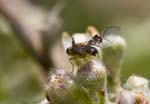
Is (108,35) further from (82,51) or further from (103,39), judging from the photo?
(82,51)

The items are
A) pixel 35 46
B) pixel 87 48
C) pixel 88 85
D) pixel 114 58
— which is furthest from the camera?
pixel 35 46

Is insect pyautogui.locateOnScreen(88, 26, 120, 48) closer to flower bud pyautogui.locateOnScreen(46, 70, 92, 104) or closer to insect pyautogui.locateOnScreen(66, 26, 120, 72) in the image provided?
insect pyautogui.locateOnScreen(66, 26, 120, 72)

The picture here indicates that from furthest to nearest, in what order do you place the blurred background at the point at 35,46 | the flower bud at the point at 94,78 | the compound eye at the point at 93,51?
the blurred background at the point at 35,46 < the compound eye at the point at 93,51 < the flower bud at the point at 94,78

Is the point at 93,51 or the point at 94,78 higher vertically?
the point at 93,51

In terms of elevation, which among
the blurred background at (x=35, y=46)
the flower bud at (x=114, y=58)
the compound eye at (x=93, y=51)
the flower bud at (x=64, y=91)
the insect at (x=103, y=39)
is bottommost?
the flower bud at (x=64, y=91)

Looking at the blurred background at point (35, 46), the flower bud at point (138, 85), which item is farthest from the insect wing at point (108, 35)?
the blurred background at point (35, 46)

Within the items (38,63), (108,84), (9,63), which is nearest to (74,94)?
(108,84)

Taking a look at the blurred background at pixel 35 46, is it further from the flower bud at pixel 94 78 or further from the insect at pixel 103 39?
the flower bud at pixel 94 78

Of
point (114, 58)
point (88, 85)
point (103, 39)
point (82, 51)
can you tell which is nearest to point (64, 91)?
point (88, 85)

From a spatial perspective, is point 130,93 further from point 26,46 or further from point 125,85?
point 26,46
